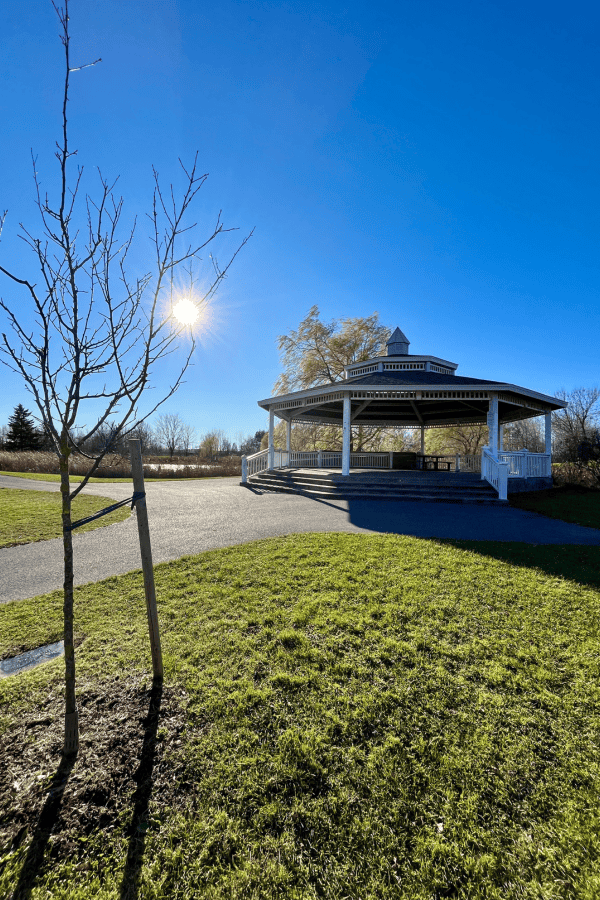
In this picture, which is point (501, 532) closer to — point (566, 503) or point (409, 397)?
point (566, 503)

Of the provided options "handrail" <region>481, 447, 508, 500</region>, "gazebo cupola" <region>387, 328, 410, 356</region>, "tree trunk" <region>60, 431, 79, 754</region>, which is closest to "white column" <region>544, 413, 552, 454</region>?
"handrail" <region>481, 447, 508, 500</region>

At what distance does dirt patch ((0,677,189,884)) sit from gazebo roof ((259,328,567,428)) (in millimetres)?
10282

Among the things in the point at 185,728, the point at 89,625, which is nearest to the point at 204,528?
the point at 89,625

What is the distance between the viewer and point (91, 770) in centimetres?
180

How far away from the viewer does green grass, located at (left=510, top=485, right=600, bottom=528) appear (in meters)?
7.81

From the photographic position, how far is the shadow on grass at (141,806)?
1326mm

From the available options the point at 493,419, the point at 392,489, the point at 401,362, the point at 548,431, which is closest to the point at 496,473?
the point at 493,419

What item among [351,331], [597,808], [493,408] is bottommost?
[597,808]

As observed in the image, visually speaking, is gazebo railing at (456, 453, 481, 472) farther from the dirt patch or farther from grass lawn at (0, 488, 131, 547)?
the dirt patch

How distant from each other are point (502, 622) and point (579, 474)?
13.6m

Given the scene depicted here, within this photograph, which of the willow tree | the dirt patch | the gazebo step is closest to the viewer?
the dirt patch

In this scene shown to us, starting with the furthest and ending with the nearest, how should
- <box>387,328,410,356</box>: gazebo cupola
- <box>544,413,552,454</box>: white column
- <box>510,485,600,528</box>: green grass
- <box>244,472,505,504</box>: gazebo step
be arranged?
<box>387,328,410,356</box>: gazebo cupola → <box>544,413,552,454</box>: white column → <box>244,472,505,504</box>: gazebo step → <box>510,485,600,528</box>: green grass

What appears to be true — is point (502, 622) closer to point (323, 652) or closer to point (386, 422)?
point (323, 652)

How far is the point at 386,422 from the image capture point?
19547 mm
